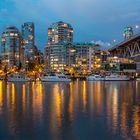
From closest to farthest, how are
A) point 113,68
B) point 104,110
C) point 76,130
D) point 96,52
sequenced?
point 76,130 → point 104,110 → point 113,68 → point 96,52

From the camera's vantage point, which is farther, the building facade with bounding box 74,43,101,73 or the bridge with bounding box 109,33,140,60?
the building facade with bounding box 74,43,101,73

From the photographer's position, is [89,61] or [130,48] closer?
[130,48]

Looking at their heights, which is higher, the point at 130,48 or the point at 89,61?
the point at 130,48

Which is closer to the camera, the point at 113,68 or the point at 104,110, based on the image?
the point at 104,110

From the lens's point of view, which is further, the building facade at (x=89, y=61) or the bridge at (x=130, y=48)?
the building facade at (x=89, y=61)

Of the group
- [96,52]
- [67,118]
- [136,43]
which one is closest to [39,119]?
[67,118]

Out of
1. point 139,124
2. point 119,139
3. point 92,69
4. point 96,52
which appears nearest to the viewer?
point 119,139

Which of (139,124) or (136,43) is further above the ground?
(136,43)

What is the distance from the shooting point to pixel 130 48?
155m

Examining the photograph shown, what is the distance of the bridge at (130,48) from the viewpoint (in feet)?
446

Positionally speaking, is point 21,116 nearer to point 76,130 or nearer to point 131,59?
point 76,130

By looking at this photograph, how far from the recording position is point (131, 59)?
157 meters

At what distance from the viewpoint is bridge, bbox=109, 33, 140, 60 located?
136 m

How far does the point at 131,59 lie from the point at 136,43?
65.4 feet
